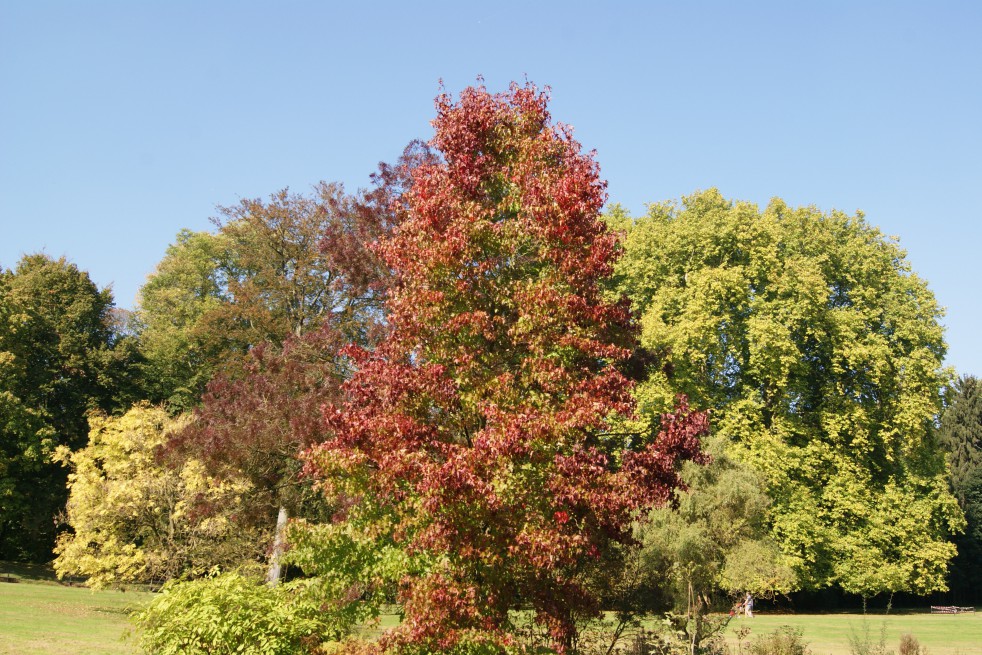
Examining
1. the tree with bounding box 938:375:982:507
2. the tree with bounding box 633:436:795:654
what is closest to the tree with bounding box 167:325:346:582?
the tree with bounding box 633:436:795:654

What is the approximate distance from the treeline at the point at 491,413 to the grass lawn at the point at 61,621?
1.31m

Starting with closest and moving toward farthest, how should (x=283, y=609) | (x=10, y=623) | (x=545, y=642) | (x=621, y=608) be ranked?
1. (x=283, y=609)
2. (x=545, y=642)
3. (x=621, y=608)
4. (x=10, y=623)

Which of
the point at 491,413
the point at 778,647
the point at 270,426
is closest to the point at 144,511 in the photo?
the point at 270,426

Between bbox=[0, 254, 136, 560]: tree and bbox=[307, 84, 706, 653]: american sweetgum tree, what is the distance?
29679mm

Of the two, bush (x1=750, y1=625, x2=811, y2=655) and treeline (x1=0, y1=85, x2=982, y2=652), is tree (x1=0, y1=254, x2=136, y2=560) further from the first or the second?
bush (x1=750, y1=625, x2=811, y2=655)

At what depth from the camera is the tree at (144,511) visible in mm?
20531

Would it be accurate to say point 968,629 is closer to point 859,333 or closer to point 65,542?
point 859,333

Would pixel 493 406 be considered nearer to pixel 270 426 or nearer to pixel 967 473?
pixel 270 426

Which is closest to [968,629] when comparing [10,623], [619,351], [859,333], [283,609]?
[859,333]

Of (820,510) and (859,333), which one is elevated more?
(859,333)

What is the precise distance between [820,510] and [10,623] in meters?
24.9

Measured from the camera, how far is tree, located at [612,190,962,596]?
2781cm

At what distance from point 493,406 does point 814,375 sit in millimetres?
25784

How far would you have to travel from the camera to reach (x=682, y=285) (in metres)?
30.5
